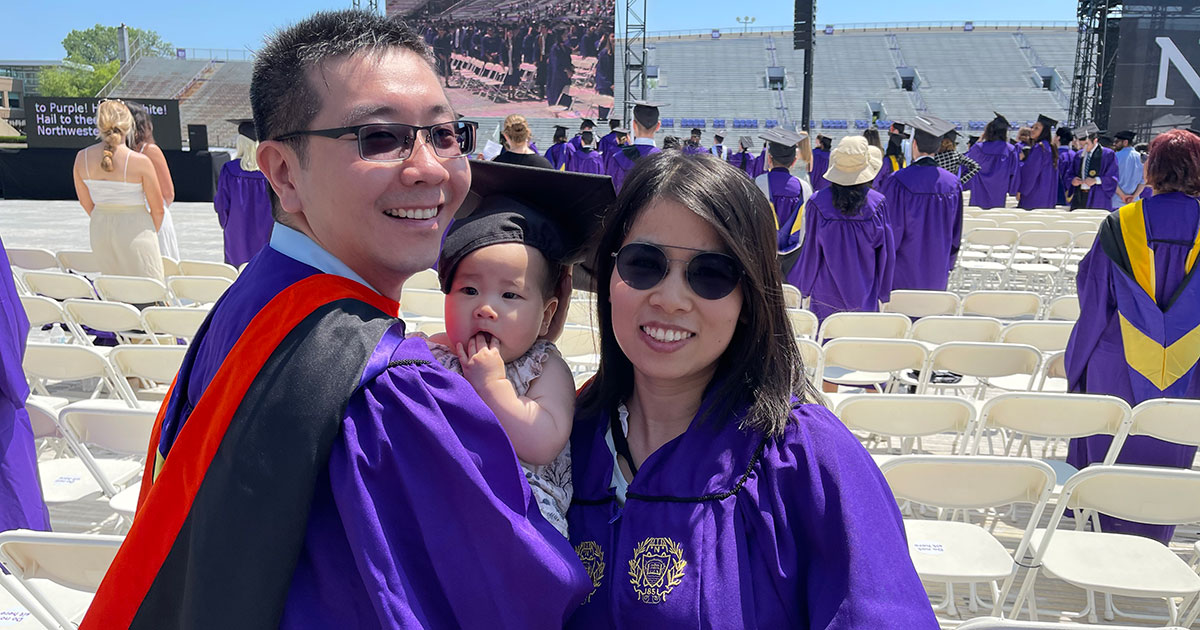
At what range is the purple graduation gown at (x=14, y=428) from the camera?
2.36 meters

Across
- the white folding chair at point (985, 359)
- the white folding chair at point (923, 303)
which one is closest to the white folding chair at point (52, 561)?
the white folding chair at point (985, 359)

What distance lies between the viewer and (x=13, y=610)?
229 centimetres

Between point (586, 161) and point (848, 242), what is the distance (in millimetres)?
7689

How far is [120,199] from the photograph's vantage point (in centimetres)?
586

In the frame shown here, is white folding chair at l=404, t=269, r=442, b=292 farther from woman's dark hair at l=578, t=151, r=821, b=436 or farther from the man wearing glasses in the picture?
the man wearing glasses

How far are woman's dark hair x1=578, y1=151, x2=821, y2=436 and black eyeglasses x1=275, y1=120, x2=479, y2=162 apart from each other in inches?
A: 13.6

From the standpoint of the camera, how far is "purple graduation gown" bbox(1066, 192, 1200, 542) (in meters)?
3.59

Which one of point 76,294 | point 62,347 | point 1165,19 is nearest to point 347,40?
point 62,347

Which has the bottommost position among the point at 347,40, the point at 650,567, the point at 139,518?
the point at 650,567

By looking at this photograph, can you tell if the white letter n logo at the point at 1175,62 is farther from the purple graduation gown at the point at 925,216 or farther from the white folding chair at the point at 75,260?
the white folding chair at the point at 75,260

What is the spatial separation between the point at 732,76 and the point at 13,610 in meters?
48.5

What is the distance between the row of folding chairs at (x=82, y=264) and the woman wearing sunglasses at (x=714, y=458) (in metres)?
5.18

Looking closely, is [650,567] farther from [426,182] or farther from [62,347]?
[62,347]

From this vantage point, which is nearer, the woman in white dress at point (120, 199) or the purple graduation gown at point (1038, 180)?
the woman in white dress at point (120, 199)
